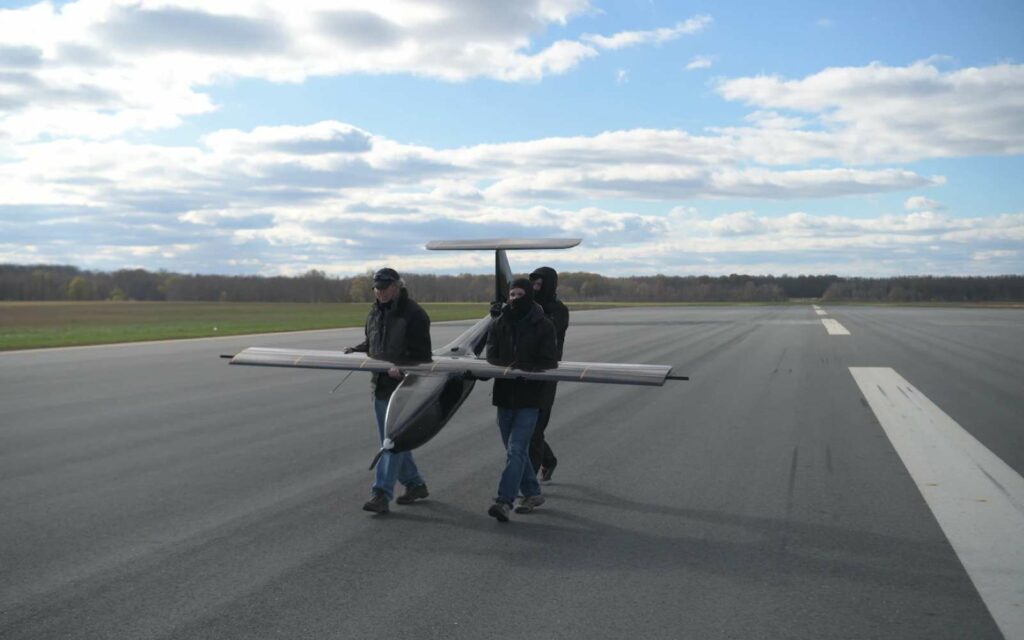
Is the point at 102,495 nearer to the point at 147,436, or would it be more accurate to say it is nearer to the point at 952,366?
the point at 147,436

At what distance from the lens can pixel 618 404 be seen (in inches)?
592

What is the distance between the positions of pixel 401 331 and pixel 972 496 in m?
5.59

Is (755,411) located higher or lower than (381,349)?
lower

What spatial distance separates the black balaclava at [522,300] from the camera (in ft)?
25.8

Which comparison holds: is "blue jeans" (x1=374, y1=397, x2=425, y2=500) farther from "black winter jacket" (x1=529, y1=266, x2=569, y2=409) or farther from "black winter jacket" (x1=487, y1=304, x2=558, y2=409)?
"black winter jacket" (x1=529, y1=266, x2=569, y2=409)

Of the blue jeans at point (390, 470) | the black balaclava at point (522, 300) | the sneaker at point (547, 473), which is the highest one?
the black balaclava at point (522, 300)

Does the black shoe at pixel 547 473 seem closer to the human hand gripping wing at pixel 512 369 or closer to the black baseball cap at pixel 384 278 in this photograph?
the human hand gripping wing at pixel 512 369

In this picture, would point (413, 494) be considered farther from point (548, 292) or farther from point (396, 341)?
point (548, 292)

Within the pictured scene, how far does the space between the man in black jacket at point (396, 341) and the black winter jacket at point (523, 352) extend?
2.42 ft

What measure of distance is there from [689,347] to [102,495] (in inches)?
958

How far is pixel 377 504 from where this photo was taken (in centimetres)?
760

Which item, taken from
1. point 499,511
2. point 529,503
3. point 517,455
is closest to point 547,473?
point 529,503

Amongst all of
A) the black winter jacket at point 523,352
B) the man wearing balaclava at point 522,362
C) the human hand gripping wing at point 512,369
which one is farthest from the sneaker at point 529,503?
the human hand gripping wing at point 512,369

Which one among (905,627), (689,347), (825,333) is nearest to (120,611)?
(905,627)
